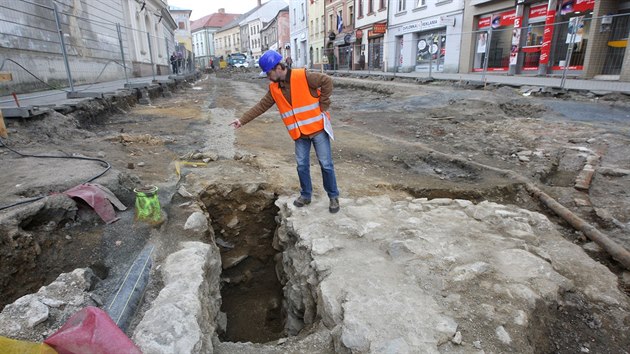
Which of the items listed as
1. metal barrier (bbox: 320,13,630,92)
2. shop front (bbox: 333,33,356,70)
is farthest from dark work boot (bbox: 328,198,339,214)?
shop front (bbox: 333,33,356,70)

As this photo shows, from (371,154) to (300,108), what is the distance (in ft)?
10.4

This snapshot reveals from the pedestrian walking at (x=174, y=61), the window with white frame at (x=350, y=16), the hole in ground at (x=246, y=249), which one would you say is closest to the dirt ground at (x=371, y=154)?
the hole in ground at (x=246, y=249)

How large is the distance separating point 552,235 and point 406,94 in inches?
423

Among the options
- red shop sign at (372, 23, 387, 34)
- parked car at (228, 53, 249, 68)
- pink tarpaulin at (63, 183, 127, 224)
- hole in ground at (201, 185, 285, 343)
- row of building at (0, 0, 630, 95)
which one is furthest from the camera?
parked car at (228, 53, 249, 68)

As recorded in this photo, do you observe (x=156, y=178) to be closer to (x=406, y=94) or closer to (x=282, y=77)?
(x=282, y=77)

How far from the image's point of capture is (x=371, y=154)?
656 centimetres

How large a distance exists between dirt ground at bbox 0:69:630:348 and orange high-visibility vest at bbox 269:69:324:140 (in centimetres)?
119

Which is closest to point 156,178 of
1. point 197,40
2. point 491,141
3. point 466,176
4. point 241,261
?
point 241,261

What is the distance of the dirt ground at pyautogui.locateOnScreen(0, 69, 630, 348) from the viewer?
3.25m

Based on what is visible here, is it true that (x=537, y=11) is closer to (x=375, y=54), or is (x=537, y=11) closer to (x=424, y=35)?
(x=424, y=35)

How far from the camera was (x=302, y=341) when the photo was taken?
95.7 inches

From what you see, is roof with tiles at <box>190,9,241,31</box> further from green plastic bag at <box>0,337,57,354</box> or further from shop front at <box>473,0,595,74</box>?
green plastic bag at <box>0,337,57,354</box>

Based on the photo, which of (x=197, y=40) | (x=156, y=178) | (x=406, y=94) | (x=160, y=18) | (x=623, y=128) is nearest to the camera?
(x=156, y=178)

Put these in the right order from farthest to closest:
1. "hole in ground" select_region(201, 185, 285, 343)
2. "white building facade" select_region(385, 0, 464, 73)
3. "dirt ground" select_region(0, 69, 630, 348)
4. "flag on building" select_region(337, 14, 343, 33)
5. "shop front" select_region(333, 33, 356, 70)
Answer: "flag on building" select_region(337, 14, 343, 33) → "shop front" select_region(333, 33, 356, 70) → "white building facade" select_region(385, 0, 464, 73) → "hole in ground" select_region(201, 185, 285, 343) → "dirt ground" select_region(0, 69, 630, 348)
